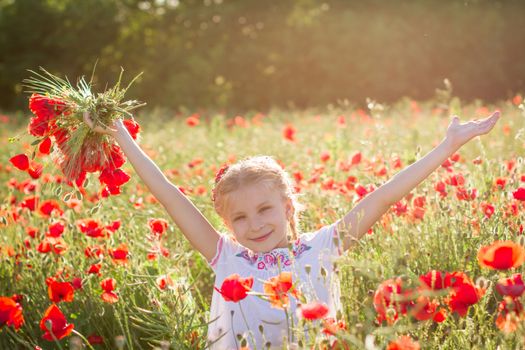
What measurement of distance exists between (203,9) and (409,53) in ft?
17.9

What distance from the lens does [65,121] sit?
2.49m

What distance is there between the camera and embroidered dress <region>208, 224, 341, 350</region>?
234cm

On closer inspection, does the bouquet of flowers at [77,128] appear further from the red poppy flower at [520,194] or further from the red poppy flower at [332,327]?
the red poppy flower at [520,194]

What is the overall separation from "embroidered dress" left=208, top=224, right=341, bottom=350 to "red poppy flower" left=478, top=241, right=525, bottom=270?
779 mm

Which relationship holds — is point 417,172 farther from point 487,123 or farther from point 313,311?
point 313,311

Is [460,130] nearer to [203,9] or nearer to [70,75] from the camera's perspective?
[203,9]

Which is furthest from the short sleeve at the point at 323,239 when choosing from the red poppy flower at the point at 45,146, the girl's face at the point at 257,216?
the red poppy flower at the point at 45,146

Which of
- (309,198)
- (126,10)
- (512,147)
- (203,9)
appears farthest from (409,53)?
(309,198)

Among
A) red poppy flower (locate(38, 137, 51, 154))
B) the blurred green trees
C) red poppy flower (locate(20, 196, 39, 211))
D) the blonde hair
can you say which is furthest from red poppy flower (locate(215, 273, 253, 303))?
the blurred green trees

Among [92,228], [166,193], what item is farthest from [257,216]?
[92,228]

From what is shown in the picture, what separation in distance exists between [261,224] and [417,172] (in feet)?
1.83

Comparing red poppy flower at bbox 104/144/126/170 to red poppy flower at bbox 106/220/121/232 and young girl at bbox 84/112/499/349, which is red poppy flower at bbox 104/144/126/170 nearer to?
young girl at bbox 84/112/499/349

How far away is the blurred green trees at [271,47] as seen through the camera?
1564 cm

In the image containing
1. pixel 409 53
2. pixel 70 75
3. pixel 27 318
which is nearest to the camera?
pixel 27 318
